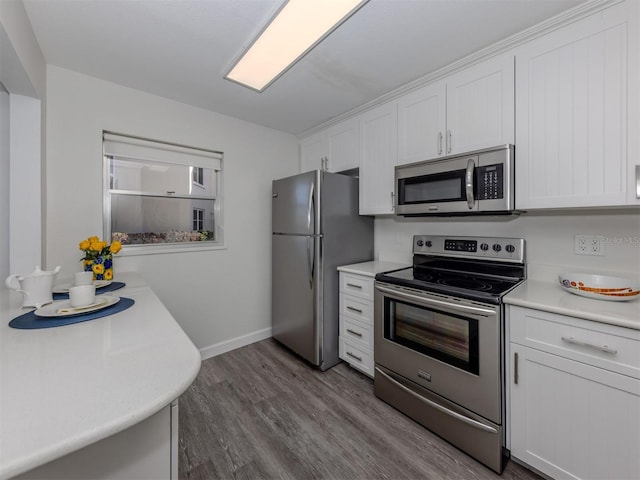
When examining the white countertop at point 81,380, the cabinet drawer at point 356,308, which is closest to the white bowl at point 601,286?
the cabinet drawer at point 356,308

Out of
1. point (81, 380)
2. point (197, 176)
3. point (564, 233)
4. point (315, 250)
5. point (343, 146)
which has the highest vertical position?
point (343, 146)

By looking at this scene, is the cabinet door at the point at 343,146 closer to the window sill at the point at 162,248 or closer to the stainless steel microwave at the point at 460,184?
the stainless steel microwave at the point at 460,184

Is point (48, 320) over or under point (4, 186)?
under

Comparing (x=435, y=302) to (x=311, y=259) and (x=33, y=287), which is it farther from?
(x=33, y=287)

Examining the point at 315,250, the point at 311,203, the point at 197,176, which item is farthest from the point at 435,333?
the point at 197,176

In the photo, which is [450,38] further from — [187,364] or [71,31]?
[71,31]

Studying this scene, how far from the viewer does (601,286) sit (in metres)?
1.51

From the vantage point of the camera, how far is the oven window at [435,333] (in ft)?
4.89

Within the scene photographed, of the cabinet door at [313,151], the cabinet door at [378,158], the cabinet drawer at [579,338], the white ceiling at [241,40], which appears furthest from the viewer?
the cabinet door at [313,151]

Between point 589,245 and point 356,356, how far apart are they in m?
1.73

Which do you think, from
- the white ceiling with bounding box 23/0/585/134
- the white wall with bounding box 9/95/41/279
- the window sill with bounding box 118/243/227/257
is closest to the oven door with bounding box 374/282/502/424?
the white ceiling with bounding box 23/0/585/134

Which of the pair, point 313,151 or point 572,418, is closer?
point 572,418

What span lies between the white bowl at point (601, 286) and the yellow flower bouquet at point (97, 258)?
273 centimetres

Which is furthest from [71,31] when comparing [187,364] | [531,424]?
[531,424]
